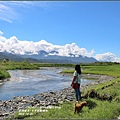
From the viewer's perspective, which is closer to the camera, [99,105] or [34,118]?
[34,118]

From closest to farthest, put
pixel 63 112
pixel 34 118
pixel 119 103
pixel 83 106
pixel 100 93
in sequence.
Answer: pixel 34 118 → pixel 63 112 → pixel 83 106 → pixel 119 103 → pixel 100 93

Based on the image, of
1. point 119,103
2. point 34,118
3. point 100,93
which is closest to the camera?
point 34,118

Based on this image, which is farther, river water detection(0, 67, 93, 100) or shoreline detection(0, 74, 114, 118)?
river water detection(0, 67, 93, 100)

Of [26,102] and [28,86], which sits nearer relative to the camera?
[26,102]

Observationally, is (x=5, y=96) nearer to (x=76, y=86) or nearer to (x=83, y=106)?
(x=76, y=86)

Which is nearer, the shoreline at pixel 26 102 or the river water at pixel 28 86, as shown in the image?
the shoreline at pixel 26 102

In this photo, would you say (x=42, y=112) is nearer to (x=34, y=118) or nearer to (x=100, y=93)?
(x=34, y=118)

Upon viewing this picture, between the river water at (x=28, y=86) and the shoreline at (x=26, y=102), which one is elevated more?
the shoreline at (x=26, y=102)

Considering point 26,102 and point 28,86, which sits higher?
point 26,102

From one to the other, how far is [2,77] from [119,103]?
102 feet

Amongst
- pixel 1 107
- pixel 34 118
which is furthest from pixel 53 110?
pixel 1 107

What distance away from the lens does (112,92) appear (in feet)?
62.3

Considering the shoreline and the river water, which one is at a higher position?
the shoreline

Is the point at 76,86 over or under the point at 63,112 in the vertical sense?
over
